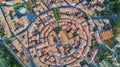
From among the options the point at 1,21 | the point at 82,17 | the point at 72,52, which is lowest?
the point at 72,52

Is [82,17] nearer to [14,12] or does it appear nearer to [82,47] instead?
[82,47]

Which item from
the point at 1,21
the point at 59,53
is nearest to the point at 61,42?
the point at 59,53

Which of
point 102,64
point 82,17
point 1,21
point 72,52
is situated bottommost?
point 102,64

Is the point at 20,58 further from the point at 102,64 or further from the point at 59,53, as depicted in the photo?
the point at 102,64

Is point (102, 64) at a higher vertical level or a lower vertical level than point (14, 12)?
lower

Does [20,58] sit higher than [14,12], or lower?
lower

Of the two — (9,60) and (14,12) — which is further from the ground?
(14,12)

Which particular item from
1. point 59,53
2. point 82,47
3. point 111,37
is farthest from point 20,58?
point 111,37

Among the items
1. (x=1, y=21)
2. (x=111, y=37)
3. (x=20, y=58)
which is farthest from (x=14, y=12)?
(x=111, y=37)
